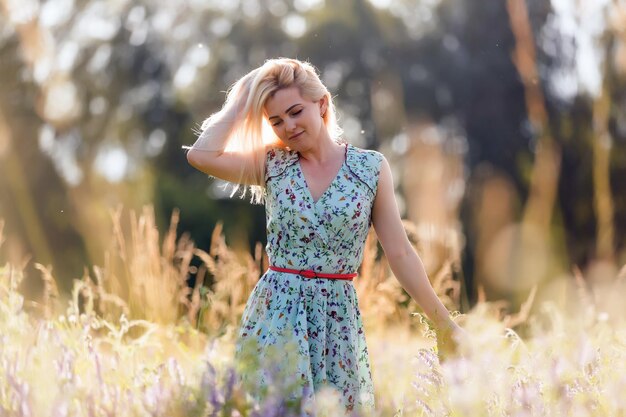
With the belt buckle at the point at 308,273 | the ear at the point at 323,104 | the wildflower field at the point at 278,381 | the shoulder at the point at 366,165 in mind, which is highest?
the ear at the point at 323,104

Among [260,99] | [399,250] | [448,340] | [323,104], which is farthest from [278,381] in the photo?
[323,104]

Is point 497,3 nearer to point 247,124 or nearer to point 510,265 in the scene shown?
point 510,265

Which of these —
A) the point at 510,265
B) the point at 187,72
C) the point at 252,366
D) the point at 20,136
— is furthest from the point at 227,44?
the point at 252,366

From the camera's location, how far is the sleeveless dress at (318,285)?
2.69 meters

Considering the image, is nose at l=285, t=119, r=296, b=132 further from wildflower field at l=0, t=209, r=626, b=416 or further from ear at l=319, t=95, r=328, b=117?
wildflower field at l=0, t=209, r=626, b=416

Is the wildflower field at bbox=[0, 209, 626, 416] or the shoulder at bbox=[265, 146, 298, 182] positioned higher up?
the shoulder at bbox=[265, 146, 298, 182]

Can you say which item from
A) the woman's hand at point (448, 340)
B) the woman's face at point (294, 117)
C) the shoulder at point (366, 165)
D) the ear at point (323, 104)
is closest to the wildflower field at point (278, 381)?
the woman's hand at point (448, 340)

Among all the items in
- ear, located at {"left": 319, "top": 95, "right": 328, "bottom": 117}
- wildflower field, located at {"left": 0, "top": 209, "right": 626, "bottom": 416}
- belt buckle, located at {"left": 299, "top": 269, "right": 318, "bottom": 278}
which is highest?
ear, located at {"left": 319, "top": 95, "right": 328, "bottom": 117}

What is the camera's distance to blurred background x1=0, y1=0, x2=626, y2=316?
37.9 feet

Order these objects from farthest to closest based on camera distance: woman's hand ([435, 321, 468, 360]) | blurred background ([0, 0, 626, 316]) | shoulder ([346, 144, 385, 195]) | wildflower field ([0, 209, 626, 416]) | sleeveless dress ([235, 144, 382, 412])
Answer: blurred background ([0, 0, 626, 316])
shoulder ([346, 144, 385, 195])
sleeveless dress ([235, 144, 382, 412])
woman's hand ([435, 321, 468, 360])
wildflower field ([0, 209, 626, 416])

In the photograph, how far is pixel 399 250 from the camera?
280 cm

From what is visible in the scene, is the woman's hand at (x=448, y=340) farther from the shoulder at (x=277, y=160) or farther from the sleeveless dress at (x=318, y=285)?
the shoulder at (x=277, y=160)

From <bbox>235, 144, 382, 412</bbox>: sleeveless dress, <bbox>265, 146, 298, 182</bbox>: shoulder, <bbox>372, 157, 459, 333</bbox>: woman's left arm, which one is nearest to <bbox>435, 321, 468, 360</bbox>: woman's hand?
<bbox>372, 157, 459, 333</bbox>: woman's left arm

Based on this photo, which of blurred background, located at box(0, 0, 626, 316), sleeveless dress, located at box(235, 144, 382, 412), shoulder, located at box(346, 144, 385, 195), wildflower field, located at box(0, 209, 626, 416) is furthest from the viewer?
blurred background, located at box(0, 0, 626, 316)
